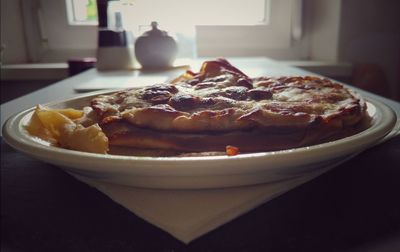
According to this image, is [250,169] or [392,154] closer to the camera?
[250,169]

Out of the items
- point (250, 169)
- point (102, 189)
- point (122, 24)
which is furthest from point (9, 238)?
point (122, 24)

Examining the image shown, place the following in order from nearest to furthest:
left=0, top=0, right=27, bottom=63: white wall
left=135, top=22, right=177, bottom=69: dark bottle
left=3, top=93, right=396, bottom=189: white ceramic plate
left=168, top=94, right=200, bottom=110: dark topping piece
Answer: left=3, top=93, right=396, bottom=189: white ceramic plate → left=168, top=94, right=200, bottom=110: dark topping piece → left=135, top=22, right=177, bottom=69: dark bottle → left=0, top=0, right=27, bottom=63: white wall

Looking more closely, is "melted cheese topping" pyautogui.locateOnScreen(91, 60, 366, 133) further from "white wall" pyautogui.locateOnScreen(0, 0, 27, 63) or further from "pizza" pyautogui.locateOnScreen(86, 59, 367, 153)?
"white wall" pyautogui.locateOnScreen(0, 0, 27, 63)

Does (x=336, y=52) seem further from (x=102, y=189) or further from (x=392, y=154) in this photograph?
(x=102, y=189)

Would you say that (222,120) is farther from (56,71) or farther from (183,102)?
(56,71)

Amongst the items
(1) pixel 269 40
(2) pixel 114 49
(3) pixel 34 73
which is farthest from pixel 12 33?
(1) pixel 269 40

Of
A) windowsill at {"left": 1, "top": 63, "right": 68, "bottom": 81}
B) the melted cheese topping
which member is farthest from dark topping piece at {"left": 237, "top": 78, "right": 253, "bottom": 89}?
windowsill at {"left": 1, "top": 63, "right": 68, "bottom": 81}
